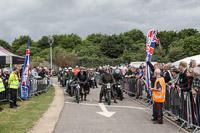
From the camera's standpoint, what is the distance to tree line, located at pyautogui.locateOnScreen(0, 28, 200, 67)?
168ft

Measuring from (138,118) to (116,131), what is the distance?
212 centimetres

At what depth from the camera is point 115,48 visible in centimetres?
6638

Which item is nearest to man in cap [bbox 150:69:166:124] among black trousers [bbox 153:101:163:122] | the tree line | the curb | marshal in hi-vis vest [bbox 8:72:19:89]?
black trousers [bbox 153:101:163:122]

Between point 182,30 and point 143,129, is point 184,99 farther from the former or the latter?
point 182,30

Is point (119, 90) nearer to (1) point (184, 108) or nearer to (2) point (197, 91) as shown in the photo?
(1) point (184, 108)

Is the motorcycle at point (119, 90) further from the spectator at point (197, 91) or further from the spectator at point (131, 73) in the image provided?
the spectator at point (197, 91)

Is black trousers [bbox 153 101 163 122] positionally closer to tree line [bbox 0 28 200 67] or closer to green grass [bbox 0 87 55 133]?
green grass [bbox 0 87 55 133]

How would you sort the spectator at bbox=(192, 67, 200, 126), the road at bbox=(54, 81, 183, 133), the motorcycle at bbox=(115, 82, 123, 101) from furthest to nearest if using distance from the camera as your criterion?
the motorcycle at bbox=(115, 82, 123, 101), the road at bbox=(54, 81, 183, 133), the spectator at bbox=(192, 67, 200, 126)

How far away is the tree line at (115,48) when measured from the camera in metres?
51.2

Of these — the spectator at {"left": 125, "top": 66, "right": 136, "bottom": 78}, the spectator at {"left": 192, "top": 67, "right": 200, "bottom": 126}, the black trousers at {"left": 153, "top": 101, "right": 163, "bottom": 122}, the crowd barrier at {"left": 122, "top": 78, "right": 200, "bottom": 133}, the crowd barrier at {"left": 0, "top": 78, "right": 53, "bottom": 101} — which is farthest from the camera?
the spectator at {"left": 125, "top": 66, "right": 136, "bottom": 78}

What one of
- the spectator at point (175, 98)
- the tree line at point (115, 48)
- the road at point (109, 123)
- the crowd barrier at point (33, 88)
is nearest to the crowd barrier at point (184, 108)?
the spectator at point (175, 98)

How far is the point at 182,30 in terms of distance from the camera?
73688 millimetres

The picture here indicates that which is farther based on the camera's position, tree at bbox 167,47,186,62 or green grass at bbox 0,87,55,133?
tree at bbox 167,47,186,62

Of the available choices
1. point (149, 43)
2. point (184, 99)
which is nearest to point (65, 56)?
point (149, 43)
